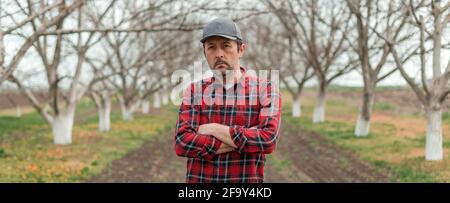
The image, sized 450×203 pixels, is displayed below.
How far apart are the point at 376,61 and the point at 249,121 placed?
57.2 ft

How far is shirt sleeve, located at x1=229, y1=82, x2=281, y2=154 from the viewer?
3.21 metres

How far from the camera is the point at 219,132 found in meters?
3.23

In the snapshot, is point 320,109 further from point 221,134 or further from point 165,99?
point 165,99

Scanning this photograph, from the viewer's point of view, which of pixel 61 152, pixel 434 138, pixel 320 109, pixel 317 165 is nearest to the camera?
pixel 434 138

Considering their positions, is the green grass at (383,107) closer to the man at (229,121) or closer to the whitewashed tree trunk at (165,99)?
the whitewashed tree trunk at (165,99)

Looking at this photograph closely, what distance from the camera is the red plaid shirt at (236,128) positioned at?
3.26 metres

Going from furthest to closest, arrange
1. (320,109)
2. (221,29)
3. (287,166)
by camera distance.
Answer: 1. (320,109)
2. (287,166)
3. (221,29)

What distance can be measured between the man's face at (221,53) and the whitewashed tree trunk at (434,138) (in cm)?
1111

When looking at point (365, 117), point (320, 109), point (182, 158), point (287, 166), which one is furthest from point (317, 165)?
point (320, 109)

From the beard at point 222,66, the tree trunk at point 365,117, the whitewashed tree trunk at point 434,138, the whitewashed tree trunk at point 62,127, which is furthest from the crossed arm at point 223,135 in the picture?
the tree trunk at point 365,117

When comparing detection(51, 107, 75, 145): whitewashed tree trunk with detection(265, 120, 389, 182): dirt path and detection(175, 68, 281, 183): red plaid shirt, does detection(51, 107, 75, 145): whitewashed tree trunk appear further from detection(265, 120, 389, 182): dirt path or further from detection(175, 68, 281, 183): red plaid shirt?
detection(175, 68, 281, 183): red plaid shirt

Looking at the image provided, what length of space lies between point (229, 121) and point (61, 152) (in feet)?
42.4

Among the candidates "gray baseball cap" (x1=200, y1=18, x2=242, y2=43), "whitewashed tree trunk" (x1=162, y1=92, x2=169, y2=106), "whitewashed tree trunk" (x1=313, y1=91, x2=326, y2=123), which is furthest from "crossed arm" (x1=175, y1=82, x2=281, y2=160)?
"whitewashed tree trunk" (x1=162, y1=92, x2=169, y2=106)
